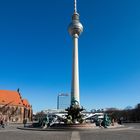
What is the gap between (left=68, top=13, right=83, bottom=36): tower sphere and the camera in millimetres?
88562

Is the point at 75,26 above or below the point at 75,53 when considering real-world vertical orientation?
above

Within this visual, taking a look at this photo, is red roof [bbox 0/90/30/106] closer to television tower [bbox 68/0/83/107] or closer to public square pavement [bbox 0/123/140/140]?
television tower [bbox 68/0/83/107]

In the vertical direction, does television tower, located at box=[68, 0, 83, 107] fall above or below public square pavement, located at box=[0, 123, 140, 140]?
above

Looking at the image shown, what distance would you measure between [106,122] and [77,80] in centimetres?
2845

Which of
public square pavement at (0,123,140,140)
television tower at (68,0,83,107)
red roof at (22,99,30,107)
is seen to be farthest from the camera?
red roof at (22,99,30,107)

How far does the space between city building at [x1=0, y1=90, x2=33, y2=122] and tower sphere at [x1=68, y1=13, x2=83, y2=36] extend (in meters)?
77.0

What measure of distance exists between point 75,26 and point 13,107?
8155cm

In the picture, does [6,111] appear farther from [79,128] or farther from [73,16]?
[79,128]

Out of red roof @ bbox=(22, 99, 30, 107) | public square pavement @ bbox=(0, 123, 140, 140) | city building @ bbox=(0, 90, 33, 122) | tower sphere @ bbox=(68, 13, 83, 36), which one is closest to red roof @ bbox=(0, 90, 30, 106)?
city building @ bbox=(0, 90, 33, 122)

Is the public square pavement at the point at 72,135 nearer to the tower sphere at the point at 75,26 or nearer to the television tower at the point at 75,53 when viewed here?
the television tower at the point at 75,53

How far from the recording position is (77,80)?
253 ft

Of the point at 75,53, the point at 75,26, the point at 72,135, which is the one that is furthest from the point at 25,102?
the point at 72,135

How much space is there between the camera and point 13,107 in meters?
154

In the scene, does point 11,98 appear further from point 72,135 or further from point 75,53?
point 72,135
